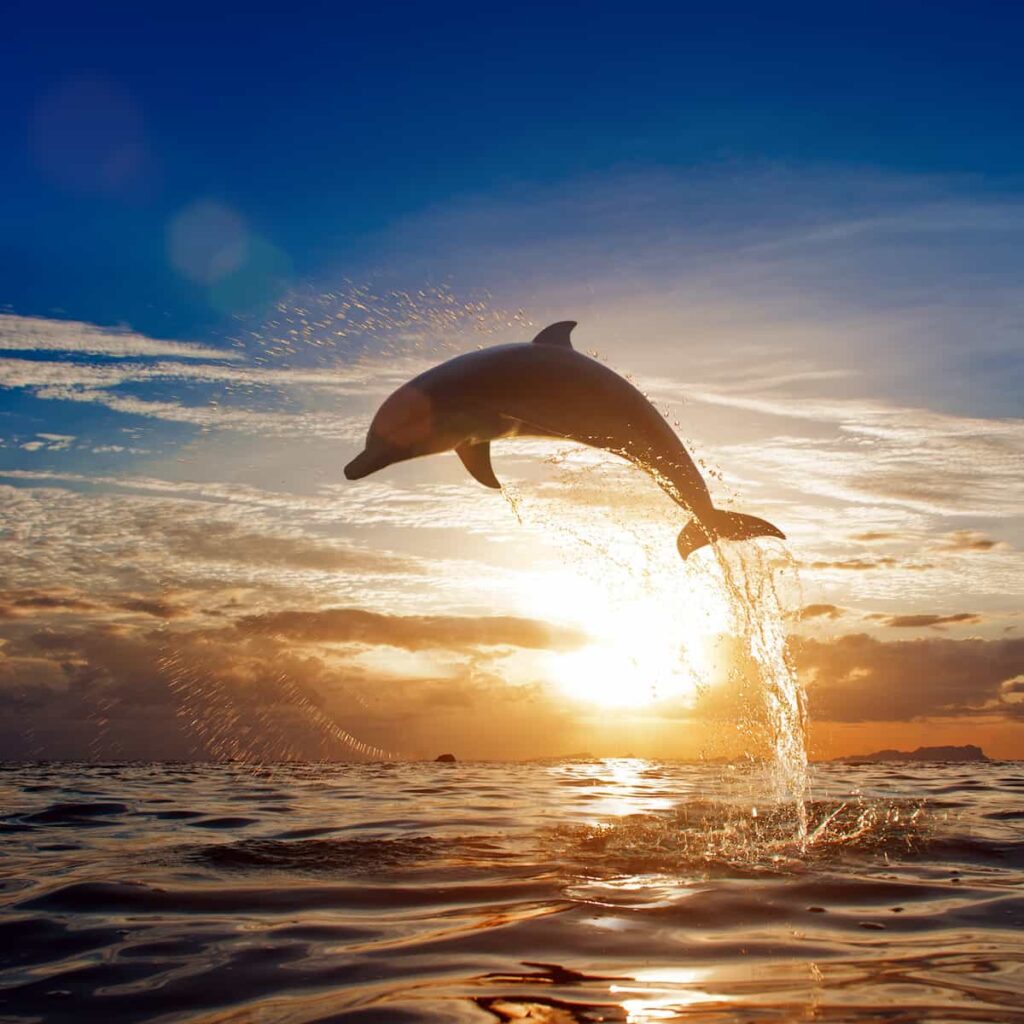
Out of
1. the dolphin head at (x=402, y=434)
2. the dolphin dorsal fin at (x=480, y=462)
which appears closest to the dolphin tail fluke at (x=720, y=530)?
the dolphin dorsal fin at (x=480, y=462)

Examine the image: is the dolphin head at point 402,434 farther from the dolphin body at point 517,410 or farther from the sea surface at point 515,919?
the sea surface at point 515,919

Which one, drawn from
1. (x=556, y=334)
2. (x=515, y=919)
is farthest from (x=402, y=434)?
(x=515, y=919)

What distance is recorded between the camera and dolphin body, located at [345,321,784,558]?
35.5ft

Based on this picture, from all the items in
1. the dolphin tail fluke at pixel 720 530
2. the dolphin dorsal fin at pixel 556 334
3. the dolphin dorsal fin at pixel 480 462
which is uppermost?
the dolphin dorsal fin at pixel 556 334

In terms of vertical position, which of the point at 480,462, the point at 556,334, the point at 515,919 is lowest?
the point at 515,919

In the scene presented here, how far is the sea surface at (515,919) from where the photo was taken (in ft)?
13.6

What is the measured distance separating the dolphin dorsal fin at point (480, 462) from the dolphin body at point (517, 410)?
51cm

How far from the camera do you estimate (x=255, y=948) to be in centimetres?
516

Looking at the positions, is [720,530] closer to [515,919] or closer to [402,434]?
[402,434]

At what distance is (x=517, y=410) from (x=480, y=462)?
181 cm

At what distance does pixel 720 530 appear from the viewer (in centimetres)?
1252

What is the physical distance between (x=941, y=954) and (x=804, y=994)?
1.23m

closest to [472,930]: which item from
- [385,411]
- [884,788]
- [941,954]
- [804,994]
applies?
[804,994]

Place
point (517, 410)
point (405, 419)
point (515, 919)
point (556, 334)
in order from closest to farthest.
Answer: point (515, 919)
point (517, 410)
point (405, 419)
point (556, 334)
